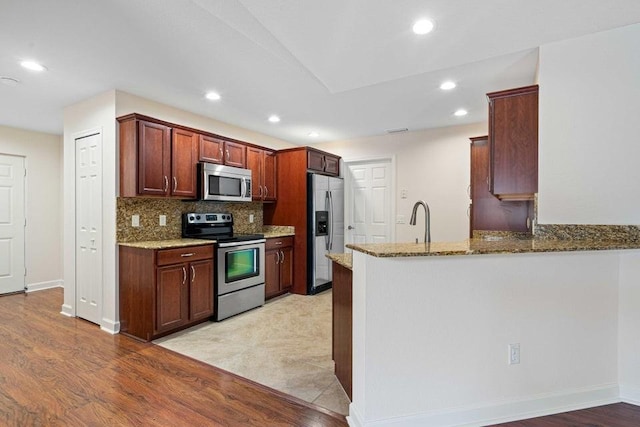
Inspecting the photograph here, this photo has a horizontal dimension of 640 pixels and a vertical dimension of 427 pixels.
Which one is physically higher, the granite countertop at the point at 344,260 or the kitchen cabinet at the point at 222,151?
the kitchen cabinet at the point at 222,151

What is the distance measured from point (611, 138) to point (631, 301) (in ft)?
3.57

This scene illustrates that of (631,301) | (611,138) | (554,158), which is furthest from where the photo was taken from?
(554,158)

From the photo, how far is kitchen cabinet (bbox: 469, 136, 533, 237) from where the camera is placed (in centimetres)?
327

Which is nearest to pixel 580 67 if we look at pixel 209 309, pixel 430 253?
pixel 430 253

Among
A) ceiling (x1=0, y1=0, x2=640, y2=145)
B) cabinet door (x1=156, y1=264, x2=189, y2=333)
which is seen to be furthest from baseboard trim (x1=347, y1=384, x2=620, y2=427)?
ceiling (x1=0, y1=0, x2=640, y2=145)

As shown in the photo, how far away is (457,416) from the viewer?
5.95ft

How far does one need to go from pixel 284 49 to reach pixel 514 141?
1.91 metres

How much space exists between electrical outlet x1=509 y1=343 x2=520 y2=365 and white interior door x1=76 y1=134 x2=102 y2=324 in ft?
12.5

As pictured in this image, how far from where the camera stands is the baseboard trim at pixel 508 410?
5.80 ft

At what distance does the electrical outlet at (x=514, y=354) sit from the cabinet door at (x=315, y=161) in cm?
353

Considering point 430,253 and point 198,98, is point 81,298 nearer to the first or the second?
point 198,98

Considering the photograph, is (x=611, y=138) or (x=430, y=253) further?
(x=611, y=138)

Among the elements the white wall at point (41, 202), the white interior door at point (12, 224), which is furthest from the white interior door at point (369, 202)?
the white interior door at point (12, 224)

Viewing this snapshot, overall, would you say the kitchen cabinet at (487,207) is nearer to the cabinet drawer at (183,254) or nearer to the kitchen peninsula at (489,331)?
the kitchen peninsula at (489,331)
